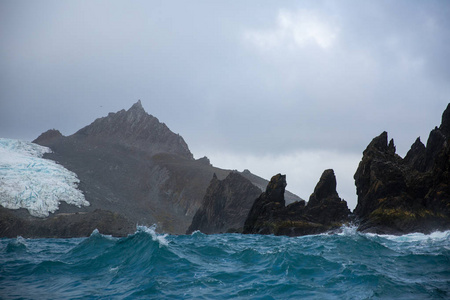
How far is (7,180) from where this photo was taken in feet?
320

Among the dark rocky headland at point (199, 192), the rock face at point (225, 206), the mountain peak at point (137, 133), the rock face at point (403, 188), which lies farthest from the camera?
the mountain peak at point (137, 133)

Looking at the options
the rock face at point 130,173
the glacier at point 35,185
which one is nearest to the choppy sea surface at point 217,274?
the rock face at point 130,173

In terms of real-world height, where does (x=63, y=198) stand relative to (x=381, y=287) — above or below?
above

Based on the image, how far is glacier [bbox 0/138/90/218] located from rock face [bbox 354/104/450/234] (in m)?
76.1

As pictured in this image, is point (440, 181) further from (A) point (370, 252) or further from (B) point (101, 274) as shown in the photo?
(B) point (101, 274)

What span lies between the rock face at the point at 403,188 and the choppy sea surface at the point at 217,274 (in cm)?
2230

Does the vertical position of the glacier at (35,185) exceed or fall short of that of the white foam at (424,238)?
it exceeds it

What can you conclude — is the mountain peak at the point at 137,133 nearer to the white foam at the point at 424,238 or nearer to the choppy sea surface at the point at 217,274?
the white foam at the point at 424,238

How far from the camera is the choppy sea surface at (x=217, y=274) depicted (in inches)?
602

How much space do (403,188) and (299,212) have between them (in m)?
18.8

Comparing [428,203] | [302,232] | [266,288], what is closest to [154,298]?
[266,288]

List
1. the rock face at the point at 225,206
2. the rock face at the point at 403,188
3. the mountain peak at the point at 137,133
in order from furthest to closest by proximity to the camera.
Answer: the mountain peak at the point at 137,133 → the rock face at the point at 225,206 → the rock face at the point at 403,188

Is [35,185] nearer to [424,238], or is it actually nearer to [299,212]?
[299,212]

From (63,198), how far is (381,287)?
335 ft
